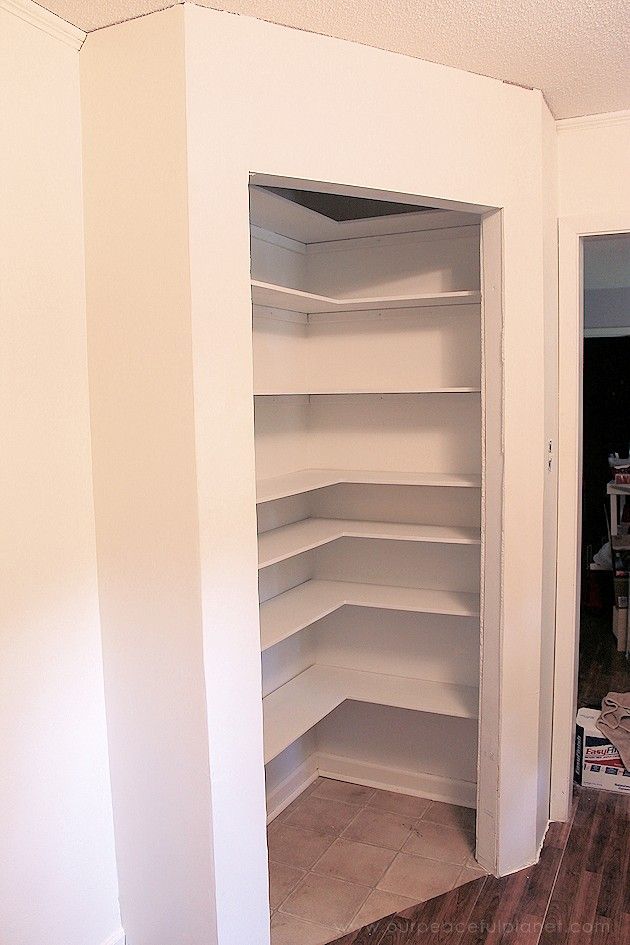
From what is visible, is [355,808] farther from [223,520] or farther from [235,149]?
[235,149]

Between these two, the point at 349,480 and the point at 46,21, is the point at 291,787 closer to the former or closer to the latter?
the point at 349,480

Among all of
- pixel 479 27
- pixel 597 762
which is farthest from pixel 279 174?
pixel 597 762

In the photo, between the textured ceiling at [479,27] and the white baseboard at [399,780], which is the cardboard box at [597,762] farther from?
the textured ceiling at [479,27]

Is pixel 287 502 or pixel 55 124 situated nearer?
pixel 55 124

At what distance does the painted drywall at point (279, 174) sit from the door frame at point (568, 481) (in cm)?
31

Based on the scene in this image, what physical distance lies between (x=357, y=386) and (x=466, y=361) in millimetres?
446

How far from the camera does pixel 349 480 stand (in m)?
3.01

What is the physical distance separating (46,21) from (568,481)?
2.14 meters

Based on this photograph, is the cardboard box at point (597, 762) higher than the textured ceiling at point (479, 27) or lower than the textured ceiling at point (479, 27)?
lower

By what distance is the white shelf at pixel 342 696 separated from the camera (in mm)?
2869

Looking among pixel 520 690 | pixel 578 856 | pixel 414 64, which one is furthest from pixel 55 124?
pixel 578 856

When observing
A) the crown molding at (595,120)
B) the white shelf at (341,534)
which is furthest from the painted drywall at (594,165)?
the white shelf at (341,534)

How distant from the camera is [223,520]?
6.68 feet

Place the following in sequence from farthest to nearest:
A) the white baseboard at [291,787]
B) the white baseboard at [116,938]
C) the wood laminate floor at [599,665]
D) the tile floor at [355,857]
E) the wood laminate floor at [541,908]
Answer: the wood laminate floor at [599,665] → the white baseboard at [291,787] → the tile floor at [355,857] → the wood laminate floor at [541,908] → the white baseboard at [116,938]
